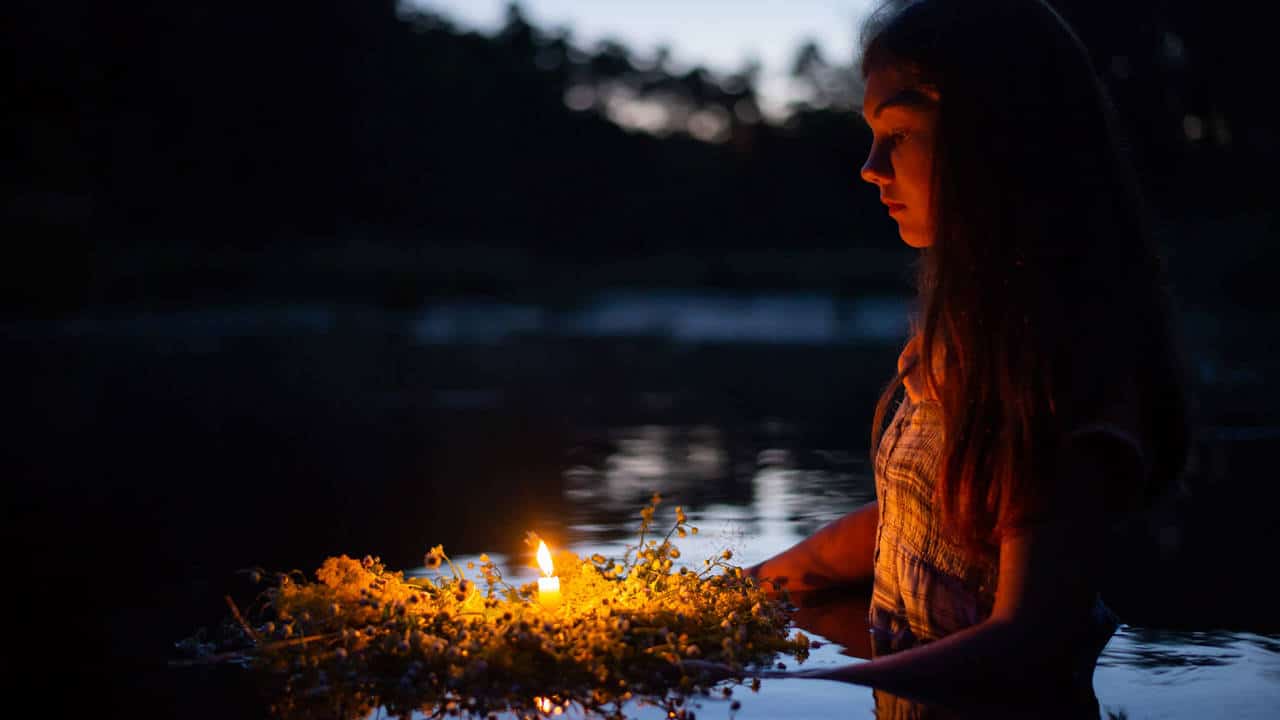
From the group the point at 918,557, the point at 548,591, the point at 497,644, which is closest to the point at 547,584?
the point at 548,591

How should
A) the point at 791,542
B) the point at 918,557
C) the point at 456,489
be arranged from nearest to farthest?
the point at 918,557
the point at 791,542
the point at 456,489

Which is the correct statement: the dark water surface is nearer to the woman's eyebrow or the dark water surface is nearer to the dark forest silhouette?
the woman's eyebrow

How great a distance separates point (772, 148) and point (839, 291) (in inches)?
410

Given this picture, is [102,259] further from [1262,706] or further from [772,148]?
[1262,706]

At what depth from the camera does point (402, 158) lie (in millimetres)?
33625

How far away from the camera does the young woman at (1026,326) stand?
2207mm

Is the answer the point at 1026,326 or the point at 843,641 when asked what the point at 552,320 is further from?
the point at 1026,326

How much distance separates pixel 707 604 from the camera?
290cm

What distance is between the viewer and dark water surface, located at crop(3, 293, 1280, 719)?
3.16 metres

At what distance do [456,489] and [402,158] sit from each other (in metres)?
28.6

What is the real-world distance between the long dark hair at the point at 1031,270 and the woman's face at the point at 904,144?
0.08m

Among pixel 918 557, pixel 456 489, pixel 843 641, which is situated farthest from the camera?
pixel 456 489

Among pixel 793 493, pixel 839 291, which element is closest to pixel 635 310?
pixel 839 291

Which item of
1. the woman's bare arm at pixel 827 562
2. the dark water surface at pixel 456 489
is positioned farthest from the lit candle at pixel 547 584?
the woman's bare arm at pixel 827 562
